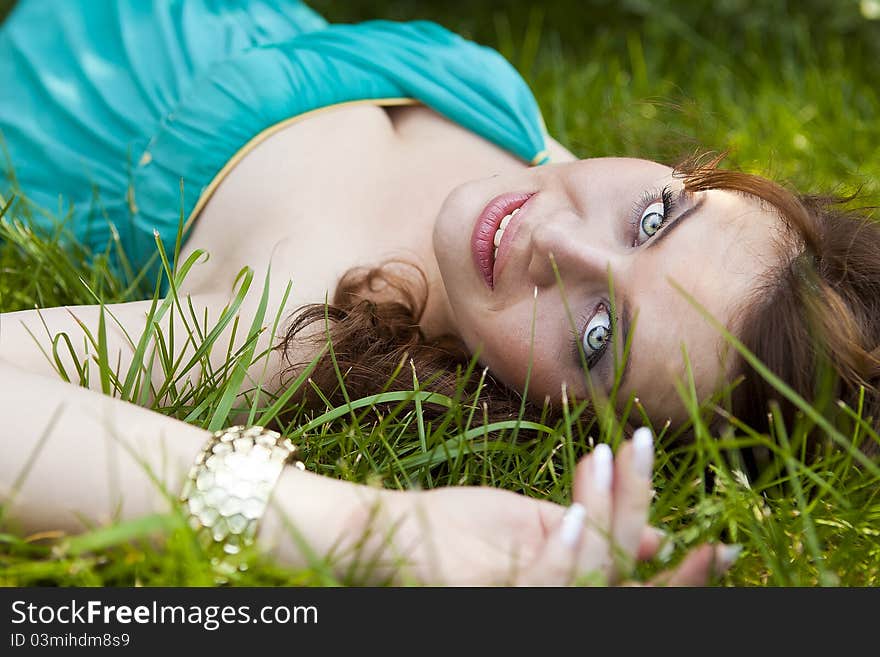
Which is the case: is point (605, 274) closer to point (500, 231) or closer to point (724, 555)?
point (500, 231)

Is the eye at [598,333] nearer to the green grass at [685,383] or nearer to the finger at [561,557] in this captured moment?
the green grass at [685,383]

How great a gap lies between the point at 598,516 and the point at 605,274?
65cm

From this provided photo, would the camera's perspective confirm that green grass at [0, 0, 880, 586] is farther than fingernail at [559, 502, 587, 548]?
Yes

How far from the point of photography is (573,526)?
1381 mm

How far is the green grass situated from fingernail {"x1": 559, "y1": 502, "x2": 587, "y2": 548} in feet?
0.75

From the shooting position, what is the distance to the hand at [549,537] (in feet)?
4.54

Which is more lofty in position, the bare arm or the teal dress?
the teal dress

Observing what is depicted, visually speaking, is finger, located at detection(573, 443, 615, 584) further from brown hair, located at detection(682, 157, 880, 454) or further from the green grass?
brown hair, located at detection(682, 157, 880, 454)

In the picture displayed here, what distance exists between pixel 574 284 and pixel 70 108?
5.57ft

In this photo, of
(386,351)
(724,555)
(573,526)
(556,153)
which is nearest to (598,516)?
(573,526)

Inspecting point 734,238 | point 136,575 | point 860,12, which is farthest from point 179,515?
point 860,12

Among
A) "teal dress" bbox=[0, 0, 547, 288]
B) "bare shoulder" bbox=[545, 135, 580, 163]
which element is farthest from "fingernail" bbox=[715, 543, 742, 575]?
"bare shoulder" bbox=[545, 135, 580, 163]

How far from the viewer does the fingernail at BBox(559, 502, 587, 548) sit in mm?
1377
